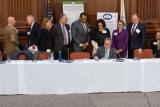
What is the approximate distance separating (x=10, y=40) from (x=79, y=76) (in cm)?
237

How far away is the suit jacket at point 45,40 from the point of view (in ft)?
34.1

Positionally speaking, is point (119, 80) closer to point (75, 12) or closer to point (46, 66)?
point (46, 66)

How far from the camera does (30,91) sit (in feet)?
28.4

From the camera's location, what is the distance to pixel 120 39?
10953 millimetres

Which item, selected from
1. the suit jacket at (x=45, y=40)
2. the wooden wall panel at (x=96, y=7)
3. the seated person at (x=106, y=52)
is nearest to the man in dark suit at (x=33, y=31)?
the suit jacket at (x=45, y=40)

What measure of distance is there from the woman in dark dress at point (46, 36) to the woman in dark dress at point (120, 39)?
158 cm

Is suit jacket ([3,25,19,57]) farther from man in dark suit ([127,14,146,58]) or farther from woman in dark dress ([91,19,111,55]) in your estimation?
man in dark suit ([127,14,146,58])

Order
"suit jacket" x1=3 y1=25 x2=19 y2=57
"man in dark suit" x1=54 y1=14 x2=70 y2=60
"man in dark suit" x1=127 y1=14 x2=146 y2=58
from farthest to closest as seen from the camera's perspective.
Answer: "man in dark suit" x1=127 y1=14 x2=146 y2=58 < "man in dark suit" x1=54 y1=14 x2=70 y2=60 < "suit jacket" x1=3 y1=25 x2=19 y2=57

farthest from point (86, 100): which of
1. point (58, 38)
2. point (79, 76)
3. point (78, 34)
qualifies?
point (78, 34)

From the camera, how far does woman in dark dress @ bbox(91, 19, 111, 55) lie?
35.6 feet

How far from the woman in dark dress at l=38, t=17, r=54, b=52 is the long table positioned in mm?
1770

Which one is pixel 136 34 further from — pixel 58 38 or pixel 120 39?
pixel 58 38

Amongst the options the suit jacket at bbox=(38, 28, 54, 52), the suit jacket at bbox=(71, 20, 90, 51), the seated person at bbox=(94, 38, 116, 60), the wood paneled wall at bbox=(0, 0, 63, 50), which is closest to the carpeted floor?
the seated person at bbox=(94, 38, 116, 60)

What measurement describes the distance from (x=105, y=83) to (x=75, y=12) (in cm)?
312
